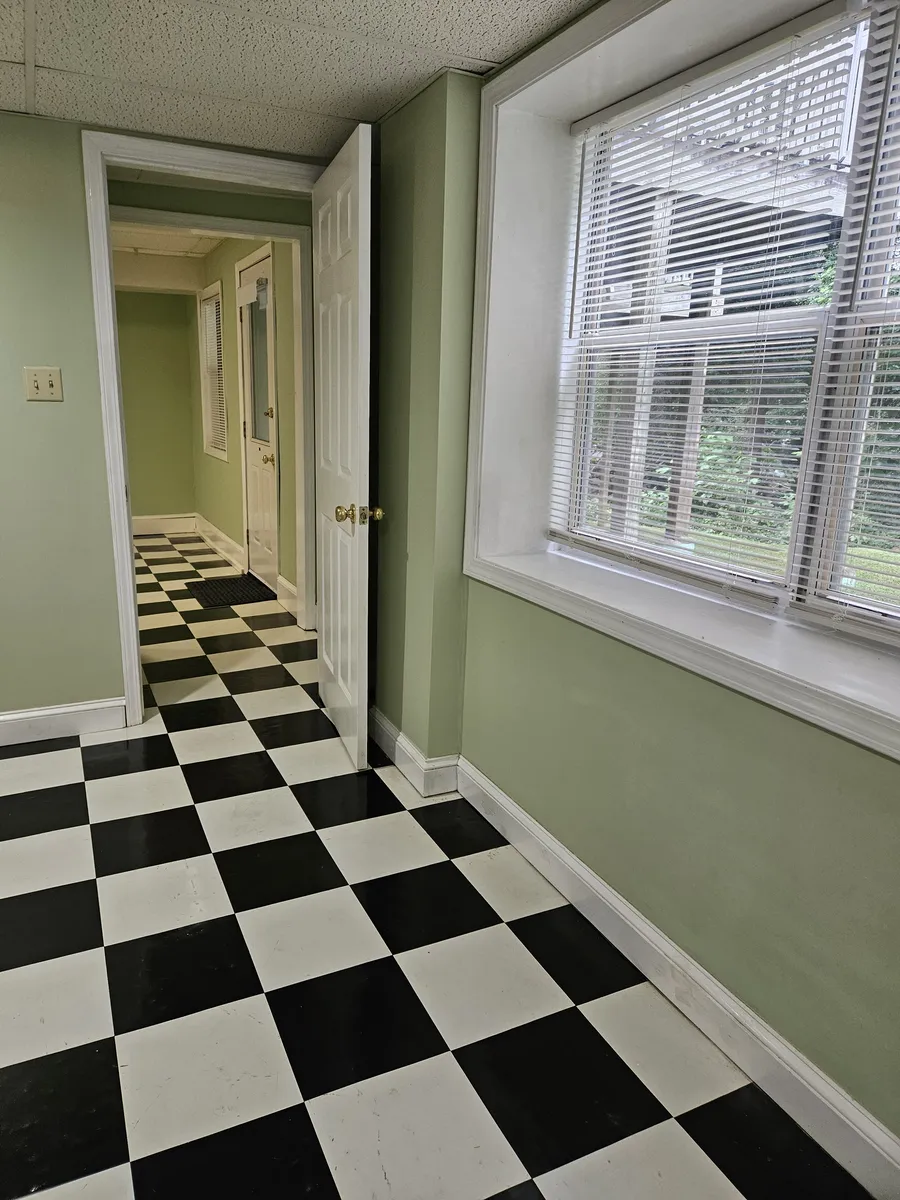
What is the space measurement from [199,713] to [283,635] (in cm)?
107

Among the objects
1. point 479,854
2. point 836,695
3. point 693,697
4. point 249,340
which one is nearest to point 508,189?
point 693,697

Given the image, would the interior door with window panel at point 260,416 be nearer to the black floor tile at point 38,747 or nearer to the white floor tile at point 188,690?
the white floor tile at point 188,690

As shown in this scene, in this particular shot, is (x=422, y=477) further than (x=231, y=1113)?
Yes

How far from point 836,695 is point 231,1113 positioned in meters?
1.36

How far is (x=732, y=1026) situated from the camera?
167 cm

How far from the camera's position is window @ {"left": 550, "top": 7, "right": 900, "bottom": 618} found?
1.58 meters

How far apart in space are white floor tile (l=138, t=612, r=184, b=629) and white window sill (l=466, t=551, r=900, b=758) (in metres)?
2.71

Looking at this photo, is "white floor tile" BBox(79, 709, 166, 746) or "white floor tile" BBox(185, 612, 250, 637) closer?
"white floor tile" BBox(79, 709, 166, 746)

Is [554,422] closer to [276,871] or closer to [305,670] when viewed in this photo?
[276,871]

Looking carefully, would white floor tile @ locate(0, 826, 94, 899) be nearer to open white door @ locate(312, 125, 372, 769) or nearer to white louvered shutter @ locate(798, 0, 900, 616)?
open white door @ locate(312, 125, 372, 769)

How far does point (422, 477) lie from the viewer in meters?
2.59

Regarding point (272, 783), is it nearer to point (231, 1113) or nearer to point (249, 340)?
point (231, 1113)

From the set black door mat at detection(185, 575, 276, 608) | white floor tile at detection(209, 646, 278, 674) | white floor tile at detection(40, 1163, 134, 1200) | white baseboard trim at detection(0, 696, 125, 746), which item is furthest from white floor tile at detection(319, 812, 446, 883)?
black door mat at detection(185, 575, 276, 608)

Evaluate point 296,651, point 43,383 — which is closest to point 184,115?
point 43,383
